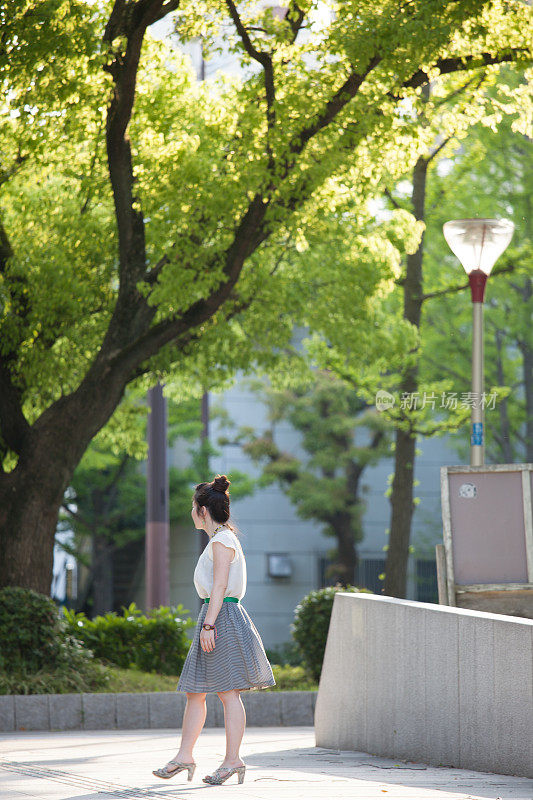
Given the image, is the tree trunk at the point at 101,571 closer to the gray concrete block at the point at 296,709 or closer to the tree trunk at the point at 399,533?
the tree trunk at the point at 399,533

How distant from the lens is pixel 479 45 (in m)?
10.5

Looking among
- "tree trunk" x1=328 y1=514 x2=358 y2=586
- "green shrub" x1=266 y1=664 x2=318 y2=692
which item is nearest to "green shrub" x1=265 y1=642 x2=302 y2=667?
"tree trunk" x1=328 y1=514 x2=358 y2=586

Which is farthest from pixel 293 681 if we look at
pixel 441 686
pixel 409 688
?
pixel 441 686

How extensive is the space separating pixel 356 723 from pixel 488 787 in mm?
2085

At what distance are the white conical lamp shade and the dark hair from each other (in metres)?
4.07

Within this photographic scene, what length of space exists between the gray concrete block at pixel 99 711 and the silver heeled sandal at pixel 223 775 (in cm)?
500

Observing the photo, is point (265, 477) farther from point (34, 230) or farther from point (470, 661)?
point (470, 661)

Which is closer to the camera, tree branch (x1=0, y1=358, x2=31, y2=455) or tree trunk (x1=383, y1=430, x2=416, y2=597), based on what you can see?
tree branch (x1=0, y1=358, x2=31, y2=455)

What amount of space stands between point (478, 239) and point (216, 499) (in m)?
4.30

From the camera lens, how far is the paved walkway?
5262 millimetres

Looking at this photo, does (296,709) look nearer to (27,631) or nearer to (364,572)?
(27,631)

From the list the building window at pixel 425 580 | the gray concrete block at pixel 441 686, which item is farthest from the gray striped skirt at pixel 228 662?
the building window at pixel 425 580

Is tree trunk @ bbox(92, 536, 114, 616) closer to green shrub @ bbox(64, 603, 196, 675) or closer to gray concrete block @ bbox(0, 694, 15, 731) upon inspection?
green shrub @ bbox(64, 603, 196, 675)

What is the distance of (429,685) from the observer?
675 centimetres
